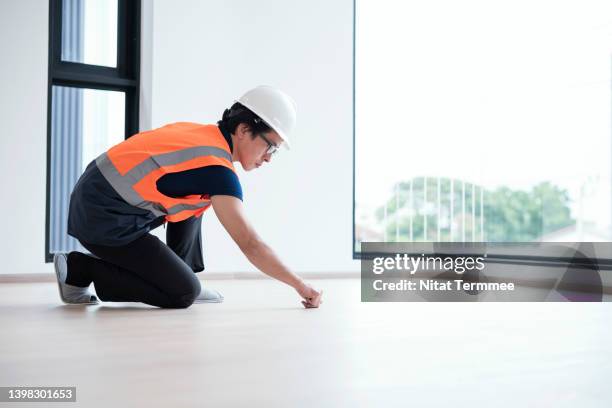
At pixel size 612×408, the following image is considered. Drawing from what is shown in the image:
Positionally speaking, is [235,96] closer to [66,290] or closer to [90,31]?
[90,31]

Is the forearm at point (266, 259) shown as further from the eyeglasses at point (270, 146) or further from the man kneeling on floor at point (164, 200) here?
the eyeglasses at point (270, 146)

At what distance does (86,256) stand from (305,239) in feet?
7.10

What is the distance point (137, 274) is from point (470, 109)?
10.4 feet

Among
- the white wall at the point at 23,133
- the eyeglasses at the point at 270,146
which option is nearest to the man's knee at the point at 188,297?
the eyeglasses at the point at 270,146

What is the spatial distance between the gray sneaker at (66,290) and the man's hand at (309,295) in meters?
0.81

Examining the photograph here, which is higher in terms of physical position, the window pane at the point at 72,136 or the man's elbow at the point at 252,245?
the window pane at the point at 72,136

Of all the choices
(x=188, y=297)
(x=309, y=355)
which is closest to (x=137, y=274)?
(x=188, y=297)

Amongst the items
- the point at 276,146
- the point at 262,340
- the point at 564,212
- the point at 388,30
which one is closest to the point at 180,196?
the point at 276,146

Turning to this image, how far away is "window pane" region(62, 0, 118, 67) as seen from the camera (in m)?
4.12

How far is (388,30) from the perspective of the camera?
16.9 feet

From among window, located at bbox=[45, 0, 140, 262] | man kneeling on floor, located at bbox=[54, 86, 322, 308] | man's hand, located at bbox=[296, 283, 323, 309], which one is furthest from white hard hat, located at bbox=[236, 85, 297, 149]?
window, located at bbox=[45, 0, 140, 262]

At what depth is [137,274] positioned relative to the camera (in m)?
2.52

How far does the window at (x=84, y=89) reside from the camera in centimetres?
407

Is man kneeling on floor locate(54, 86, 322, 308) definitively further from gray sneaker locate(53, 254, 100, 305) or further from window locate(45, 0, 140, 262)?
window locate(45, 0, 140, 262)
